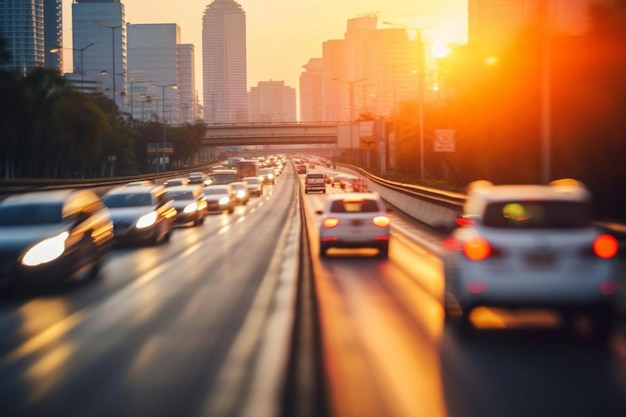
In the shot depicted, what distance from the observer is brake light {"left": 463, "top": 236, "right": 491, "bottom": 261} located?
37.7ft

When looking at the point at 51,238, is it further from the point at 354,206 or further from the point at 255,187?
the point at 255,187

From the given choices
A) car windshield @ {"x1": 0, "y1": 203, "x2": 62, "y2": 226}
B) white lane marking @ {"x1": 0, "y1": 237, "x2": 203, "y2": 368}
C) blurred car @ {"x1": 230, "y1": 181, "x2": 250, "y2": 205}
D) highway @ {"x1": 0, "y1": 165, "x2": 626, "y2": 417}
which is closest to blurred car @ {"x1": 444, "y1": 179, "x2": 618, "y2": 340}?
highway @ {"x1": 0, "y1": 165, "x2": 626, "y2": 417}

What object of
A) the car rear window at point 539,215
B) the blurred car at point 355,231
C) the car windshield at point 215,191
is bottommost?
the blurred car at point 355,231

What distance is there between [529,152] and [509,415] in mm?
52062

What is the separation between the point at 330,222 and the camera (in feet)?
77.4

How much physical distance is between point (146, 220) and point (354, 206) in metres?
→ 7.24

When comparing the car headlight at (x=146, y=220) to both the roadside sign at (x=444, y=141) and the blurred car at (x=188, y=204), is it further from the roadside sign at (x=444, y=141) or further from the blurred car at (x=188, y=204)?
the roadside sign at (x=444, y=141)

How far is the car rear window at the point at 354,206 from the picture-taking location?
2414cm

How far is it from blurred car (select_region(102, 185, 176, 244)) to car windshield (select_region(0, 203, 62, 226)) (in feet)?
28.2

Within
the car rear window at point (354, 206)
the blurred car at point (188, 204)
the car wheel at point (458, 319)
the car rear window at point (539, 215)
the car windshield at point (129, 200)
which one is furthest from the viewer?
the blurred car at point (188, 204)

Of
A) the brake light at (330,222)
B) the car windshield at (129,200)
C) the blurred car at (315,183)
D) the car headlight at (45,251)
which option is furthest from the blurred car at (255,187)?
the car headlight at (45,251)

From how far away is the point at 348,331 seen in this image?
40.3 ft

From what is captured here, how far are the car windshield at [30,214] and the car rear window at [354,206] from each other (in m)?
7.48

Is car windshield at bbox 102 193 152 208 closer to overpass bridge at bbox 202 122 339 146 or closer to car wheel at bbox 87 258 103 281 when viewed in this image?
car wheel at bbox 87 258 103 281
